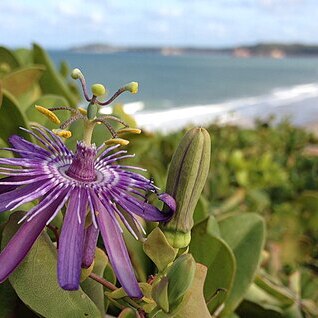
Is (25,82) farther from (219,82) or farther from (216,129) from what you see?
(219,82)

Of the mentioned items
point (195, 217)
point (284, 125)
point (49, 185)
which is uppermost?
point (49, 185)

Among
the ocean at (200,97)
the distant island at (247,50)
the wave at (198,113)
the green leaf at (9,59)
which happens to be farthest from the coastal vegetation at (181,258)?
the distant island at (247,50)

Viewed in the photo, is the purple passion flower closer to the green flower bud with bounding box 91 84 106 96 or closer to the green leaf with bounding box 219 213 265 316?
the green flower bud with bounding box 91 84 106 96

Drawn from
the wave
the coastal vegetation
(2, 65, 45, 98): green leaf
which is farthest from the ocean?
(2, 65, 45, 98): green leaf

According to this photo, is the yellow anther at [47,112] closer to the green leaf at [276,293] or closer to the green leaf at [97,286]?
the green leaf at [97,286]

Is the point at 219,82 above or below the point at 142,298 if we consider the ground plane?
below

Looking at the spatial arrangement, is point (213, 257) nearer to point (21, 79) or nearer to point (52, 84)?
point (21, 79)

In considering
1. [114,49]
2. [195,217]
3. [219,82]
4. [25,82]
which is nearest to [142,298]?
[195,217]
